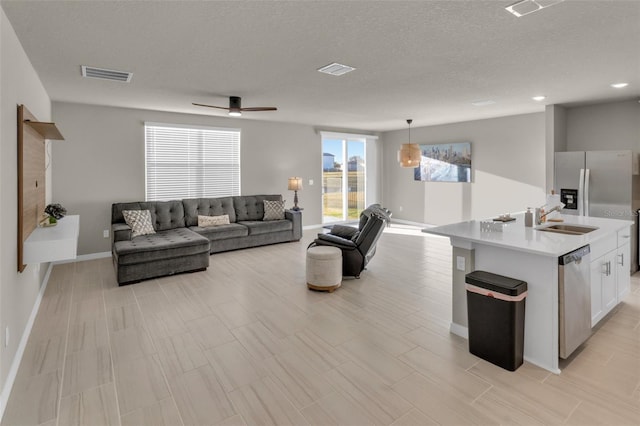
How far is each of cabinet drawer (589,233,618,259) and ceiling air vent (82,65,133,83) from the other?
16.4 ft

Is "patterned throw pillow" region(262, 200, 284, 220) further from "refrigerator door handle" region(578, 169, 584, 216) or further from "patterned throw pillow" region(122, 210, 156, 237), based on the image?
"refrigerator door handle" region(578, 169, 584, 216)

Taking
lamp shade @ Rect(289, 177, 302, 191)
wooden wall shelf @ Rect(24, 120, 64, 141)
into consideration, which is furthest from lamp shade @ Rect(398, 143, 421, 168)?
wooden wall shelf @ Rect(24, 120, 64, 141)

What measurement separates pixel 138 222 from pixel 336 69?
403 centimetres

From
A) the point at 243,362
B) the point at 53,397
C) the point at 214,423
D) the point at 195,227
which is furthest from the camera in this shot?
the point at 195,227

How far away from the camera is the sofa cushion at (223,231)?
620 cm

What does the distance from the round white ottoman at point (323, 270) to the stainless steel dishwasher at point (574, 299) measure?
2356 mm

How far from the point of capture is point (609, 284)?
11.2 ft

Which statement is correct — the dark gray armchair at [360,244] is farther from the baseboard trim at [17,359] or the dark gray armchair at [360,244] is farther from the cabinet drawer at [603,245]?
the baseboard trim at [17,359]

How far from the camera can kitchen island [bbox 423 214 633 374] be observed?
2.60 metres

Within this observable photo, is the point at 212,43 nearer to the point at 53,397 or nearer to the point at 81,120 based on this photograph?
the point at 53,397

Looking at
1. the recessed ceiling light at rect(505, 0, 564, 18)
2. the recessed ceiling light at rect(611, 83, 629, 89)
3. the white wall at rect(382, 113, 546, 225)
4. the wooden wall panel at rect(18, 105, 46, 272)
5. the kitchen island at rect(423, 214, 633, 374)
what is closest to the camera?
the recessed ceiling light at rect(505, 0, 564, 18)

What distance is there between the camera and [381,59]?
11.5ft

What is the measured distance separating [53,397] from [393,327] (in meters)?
2.67

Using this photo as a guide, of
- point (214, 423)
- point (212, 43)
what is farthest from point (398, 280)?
point (212, 43)
